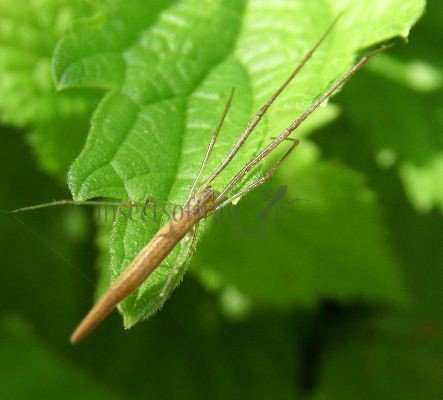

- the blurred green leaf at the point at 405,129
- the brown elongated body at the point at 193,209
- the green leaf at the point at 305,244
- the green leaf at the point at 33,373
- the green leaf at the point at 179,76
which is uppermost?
the green leaf at the point at 179,76

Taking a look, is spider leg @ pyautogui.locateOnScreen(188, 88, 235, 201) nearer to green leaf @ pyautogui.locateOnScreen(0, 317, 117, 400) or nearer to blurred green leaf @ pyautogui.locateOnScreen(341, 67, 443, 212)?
blurred green leaf @ pyautogui.locateOnScreen(341, 67, 443, 212)

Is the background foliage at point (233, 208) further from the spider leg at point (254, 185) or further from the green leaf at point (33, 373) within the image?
the spider leg at point (254, 185)

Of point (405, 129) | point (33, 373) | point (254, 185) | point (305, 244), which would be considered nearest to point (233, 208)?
point (305, 244)

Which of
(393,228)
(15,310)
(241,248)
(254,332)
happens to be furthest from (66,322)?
(393,228)

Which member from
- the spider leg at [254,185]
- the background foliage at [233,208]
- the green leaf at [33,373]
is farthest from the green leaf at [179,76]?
the green leaf at [33,373]

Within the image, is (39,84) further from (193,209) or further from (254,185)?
(254,185)

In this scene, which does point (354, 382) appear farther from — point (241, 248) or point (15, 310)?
point (15, 310)
